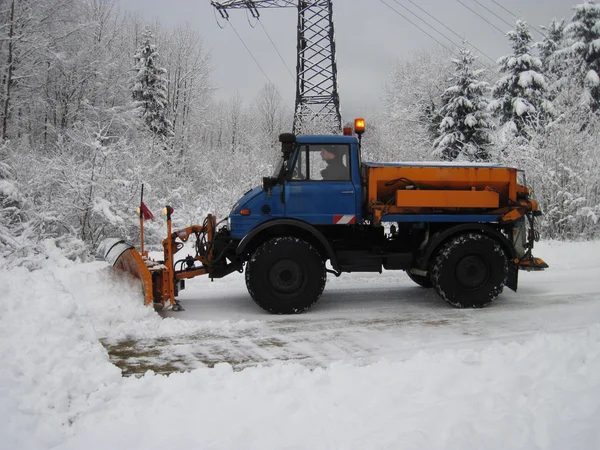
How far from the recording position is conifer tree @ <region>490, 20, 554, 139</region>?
2434cm

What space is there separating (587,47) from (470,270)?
1782 centimetres

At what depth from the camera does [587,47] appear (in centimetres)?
2012

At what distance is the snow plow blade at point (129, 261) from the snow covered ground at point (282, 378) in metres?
0.20

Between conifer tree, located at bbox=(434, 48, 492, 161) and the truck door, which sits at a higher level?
conifer tree, located at bbox=(434, 48, 492, 161)

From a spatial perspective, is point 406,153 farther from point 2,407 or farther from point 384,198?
point 2,407

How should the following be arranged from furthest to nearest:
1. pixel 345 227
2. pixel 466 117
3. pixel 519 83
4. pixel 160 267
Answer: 1. pixel 519 83
2. pixel 466 117
3. pixel 345 227
4. pixel 160 267

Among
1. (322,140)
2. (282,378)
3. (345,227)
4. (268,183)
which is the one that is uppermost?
(322,140)

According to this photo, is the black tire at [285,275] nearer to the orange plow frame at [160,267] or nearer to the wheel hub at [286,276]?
the wheel hub at [286,276]

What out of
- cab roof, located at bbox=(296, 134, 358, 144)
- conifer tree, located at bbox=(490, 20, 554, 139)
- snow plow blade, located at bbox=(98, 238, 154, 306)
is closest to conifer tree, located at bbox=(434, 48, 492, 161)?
conifer tree, located at bbox=(490, 20, 554, 139)

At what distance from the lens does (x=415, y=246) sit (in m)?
7.27

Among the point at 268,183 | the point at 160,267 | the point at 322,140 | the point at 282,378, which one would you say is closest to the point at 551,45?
the point at 322,140

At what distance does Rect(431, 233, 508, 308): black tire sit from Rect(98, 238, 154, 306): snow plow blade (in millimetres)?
3744

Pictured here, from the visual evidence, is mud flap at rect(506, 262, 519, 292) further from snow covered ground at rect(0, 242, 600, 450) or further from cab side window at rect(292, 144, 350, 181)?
cab side window at rect(292, 144, 350, 181)

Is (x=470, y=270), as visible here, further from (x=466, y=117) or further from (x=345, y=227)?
(x=466, y=117)
